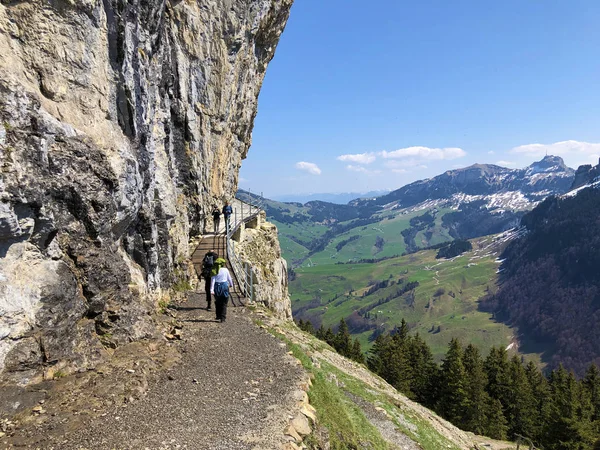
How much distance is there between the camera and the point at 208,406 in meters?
10.7

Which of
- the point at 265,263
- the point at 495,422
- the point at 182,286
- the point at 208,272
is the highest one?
the point at 208,272

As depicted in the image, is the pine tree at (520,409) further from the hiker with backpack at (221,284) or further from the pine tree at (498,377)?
the hiker with backpack at (221,284)

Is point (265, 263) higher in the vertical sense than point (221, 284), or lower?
lower

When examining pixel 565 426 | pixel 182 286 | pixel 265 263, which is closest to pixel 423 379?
pixel 565 426

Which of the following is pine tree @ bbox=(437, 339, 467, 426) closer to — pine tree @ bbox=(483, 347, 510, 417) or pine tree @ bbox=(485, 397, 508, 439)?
pine tree @ bbox=(485, 397, 508, 439)

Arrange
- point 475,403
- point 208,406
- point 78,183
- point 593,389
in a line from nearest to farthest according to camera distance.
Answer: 1. point 208,406
2. point 78,183
3. point 475,403
4. point 593,389

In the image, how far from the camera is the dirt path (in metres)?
8.73

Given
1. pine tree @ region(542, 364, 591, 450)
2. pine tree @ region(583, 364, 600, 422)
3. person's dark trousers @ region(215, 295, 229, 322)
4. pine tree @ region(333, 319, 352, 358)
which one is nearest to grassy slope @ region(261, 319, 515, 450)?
person's dark trousers @ region(215, 295, 229, 322)

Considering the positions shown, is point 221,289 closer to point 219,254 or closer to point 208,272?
point 208,272

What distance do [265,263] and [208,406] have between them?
29853 mm

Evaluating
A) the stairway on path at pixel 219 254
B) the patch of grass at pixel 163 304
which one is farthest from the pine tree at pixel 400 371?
the patch of grass at pixel 163 304

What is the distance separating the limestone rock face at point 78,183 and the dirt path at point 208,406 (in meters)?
2.17

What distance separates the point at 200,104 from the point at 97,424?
2703 cm

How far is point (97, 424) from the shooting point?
29.3 ft
